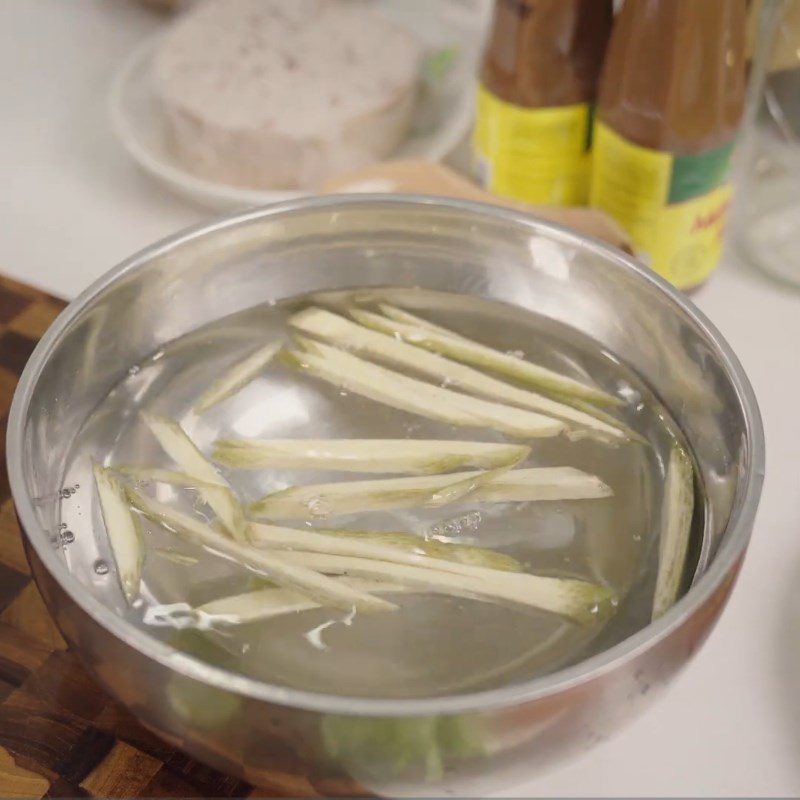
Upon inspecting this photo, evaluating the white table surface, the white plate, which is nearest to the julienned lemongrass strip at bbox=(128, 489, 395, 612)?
the white table surface

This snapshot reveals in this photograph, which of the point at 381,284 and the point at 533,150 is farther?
the point at 533,150

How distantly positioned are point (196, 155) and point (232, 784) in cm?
55

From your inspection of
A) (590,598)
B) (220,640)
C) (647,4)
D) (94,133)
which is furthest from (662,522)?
(94,133)

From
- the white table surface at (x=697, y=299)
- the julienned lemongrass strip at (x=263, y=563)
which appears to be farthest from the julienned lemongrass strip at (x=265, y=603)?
the white table surface at (x=697, y=299)

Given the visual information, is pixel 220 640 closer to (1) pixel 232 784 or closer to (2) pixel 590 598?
(1) pixel 232 784

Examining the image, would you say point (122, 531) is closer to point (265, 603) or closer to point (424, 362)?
point (265, 603)

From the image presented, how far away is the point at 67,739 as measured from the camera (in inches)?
20.6

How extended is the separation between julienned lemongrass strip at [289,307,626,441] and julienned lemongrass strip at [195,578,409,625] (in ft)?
0.53

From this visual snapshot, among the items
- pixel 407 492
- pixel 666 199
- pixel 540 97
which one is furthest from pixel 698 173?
pixel 407 492

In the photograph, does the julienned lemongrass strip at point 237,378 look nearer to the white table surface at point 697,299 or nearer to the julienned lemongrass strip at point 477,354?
the julienned lemongrass strip at point 477,354

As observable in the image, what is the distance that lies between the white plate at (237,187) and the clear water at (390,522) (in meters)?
0.22

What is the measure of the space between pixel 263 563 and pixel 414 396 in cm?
15

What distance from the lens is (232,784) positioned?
19.9 inches

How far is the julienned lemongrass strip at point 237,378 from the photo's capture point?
640 millimetres
